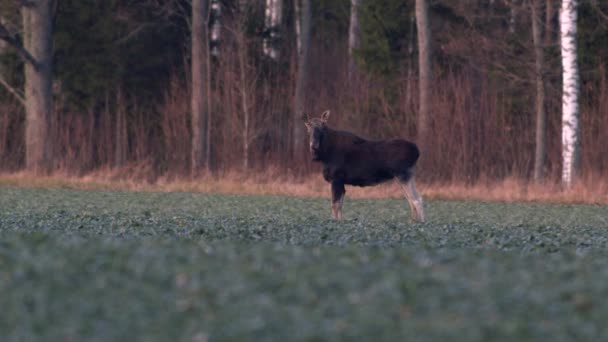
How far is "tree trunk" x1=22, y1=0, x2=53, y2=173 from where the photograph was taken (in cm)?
3028

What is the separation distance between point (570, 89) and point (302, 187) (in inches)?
248

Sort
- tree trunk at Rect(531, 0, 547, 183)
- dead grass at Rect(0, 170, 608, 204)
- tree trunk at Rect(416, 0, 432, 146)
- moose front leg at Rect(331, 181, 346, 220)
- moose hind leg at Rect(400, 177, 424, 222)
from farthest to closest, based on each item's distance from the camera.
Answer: tree trunk at Rect(416, 0, 432, 146) → tree trunk at Rect(531, 0, 547, 183) → dead grass at Rect(0, 170, 608, 204) → moose hind leg at Rect(400, 177, 424, 222) → moose front leg at Rect(331, 181, 346, 220)

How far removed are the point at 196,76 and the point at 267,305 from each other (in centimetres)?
2596

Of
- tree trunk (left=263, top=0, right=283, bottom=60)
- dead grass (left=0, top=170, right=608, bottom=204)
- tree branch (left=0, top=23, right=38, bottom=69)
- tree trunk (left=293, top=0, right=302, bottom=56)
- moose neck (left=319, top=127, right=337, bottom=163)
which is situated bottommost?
dead grass (left=0, top=170, right=608, bottom=204)

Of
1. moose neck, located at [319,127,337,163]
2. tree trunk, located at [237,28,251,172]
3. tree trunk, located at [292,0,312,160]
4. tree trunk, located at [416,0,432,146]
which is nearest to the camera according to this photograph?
moose neck, located at [319,127,337,163]

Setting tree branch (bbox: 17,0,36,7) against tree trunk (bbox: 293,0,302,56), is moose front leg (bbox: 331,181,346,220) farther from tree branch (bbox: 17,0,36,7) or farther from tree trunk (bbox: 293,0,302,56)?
tree trunk (bbox: 293,0,302,56)

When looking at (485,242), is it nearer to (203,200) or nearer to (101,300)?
(101,300)

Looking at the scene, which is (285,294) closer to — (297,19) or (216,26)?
(216,26)

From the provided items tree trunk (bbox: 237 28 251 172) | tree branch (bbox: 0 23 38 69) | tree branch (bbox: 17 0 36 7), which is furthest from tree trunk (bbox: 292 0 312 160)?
tree branch (bbox: 17 0 36 7)

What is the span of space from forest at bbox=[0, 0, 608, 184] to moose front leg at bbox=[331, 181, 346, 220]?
10.3 meters

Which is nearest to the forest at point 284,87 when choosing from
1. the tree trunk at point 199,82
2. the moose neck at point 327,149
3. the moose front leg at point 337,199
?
the tree trunk at point 199,82

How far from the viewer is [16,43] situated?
29.0 metres

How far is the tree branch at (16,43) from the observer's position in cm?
2864

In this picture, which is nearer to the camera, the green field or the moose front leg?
the green field
